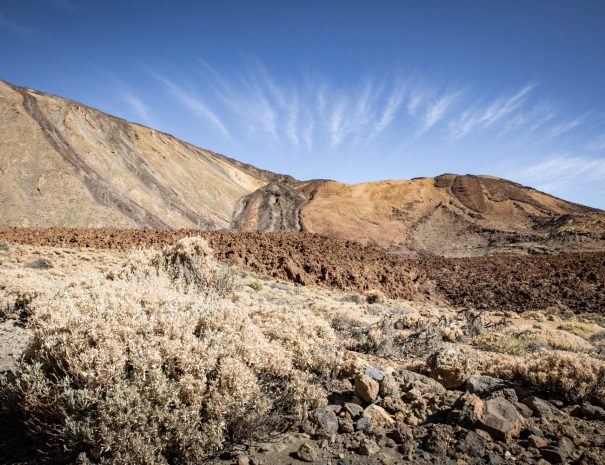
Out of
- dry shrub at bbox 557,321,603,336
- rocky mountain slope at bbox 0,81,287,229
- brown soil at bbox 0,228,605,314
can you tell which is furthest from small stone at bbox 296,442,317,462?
rocky mountain slope at bbox 0,81,287,229

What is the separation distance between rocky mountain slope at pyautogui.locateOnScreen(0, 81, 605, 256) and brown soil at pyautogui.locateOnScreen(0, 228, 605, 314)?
15741mm

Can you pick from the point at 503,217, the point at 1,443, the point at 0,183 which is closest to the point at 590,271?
the point at 1,443

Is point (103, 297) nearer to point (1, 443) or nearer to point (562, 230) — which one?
point (1, 443)

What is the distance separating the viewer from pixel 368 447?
137 inches

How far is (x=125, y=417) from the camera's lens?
2.86m

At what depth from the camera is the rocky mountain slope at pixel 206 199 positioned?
32375mm

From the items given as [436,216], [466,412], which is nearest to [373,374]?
[466,412]

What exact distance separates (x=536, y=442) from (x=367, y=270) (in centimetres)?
1444

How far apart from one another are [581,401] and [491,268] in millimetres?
21104

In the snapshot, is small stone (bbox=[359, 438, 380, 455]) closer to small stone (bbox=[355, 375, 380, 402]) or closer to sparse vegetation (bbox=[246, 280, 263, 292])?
small stone (bbox=[355, 375, 380, 402])

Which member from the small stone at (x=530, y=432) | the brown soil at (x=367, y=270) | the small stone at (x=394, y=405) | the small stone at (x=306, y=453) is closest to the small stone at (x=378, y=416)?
the small stone at (x=394, y=405)

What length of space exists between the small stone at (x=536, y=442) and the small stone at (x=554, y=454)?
0.05 m

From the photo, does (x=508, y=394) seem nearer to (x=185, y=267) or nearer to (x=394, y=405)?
(x=394, y=405)

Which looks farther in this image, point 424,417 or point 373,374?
point 373,374
